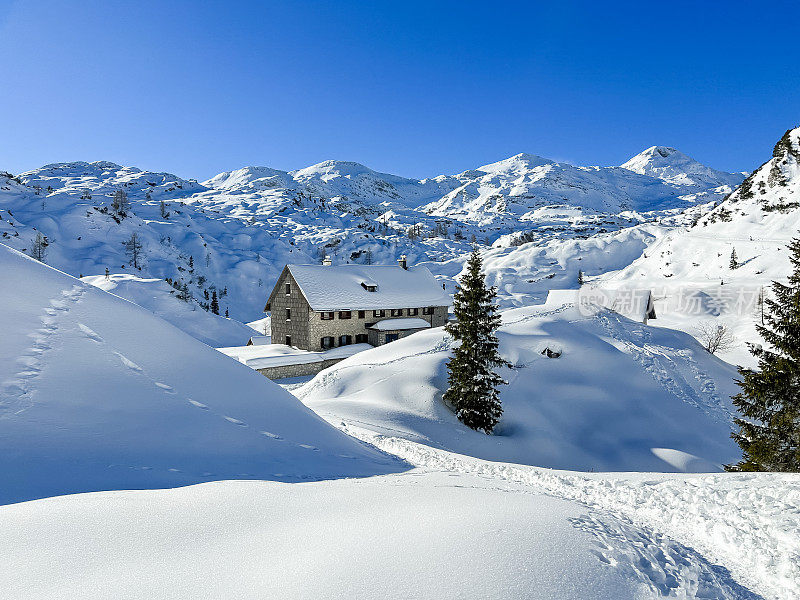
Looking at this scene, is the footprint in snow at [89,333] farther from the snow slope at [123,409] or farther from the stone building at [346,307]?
the stone building at [346,307]

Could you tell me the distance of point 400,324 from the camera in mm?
43344

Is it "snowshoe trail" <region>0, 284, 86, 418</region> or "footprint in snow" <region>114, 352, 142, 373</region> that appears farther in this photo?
"footprint in snow" <region>114, 352, 142, 373</region>

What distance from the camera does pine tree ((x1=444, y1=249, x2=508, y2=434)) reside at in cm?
2186

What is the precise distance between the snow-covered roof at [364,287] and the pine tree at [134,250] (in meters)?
89.7

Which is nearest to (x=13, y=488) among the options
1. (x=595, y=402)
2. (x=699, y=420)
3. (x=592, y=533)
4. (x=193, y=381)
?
(x=193, y=381)

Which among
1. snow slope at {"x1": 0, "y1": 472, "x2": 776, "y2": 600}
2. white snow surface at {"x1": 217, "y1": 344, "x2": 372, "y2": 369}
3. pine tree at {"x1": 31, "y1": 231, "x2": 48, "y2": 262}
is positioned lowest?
white snow surface at {"x1": 217, "y1": 344, "x2": 372, "y2": 369}

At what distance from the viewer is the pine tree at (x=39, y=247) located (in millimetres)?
90750

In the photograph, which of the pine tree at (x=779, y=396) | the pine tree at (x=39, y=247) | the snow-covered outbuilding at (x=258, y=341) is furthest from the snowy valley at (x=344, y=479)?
the pine tree at (x=39, y=247)

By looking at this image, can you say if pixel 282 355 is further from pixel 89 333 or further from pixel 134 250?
pixel 134 250

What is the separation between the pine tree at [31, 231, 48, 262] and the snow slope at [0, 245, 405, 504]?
106381 millimetres

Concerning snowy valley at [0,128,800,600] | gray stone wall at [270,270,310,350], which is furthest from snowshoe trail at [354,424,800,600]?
gray stone wall at [270,270,310,350]

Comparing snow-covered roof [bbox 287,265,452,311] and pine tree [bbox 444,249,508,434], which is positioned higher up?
snow-covered roof [bbox 287,265,452,311]

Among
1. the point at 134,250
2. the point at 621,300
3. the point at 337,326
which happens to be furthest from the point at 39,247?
the point at 621,300

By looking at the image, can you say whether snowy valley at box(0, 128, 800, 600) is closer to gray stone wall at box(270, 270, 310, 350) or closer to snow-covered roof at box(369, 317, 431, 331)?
gray stone wall at box(270, 270, 310, 350)
